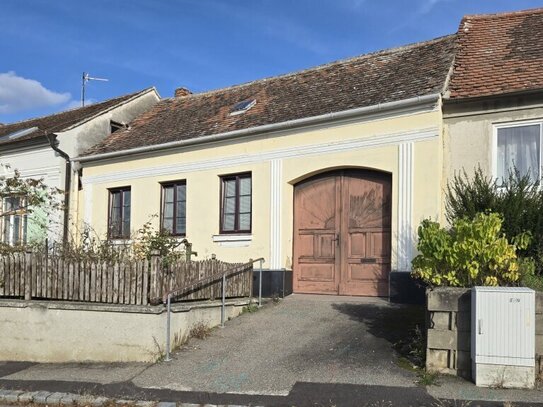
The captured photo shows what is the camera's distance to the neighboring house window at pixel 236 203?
13.0 meters

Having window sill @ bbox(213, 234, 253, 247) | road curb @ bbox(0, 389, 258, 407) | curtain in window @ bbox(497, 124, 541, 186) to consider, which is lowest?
road curb @ bbox(0, 389, 258, 407)

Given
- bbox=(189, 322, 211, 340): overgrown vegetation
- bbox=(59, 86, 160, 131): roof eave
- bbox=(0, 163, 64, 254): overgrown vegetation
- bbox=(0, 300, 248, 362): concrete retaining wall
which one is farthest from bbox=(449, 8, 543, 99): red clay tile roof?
bbox=(59, 86, 160, 131): roof eave

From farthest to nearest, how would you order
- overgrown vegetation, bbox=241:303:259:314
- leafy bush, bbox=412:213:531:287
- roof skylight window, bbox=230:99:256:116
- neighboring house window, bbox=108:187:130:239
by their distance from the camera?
neighboring house window, bbox=108:187:130:239
roof skylight window, bbox=230:99:256:116
overgrown vegetation, bbox=241:303:259:314
leafy bush, bbox=412:213:531:287

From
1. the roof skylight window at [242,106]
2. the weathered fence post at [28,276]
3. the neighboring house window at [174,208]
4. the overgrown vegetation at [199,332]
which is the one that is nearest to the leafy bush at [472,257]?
the overgrown vegetation at [199,332]

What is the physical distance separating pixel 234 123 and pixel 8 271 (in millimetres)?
6122

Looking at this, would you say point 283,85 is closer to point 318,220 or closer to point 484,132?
point 318,220

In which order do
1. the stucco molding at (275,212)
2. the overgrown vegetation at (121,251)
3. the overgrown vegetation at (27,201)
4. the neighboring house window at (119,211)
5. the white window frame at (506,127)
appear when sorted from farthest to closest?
1. the neighboring house window at (119,211)
2. the overgrown vegetation at (27,201)
3. the stucco molding at (275,212)
4. the white window frame at (506,127)
5. the overgrown vegetation at (121,251)

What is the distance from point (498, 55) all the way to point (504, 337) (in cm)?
718

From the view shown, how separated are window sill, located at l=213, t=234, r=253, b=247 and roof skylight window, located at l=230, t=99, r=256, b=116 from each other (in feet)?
10.7

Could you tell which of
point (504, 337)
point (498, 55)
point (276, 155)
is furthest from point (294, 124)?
point (504, 337)

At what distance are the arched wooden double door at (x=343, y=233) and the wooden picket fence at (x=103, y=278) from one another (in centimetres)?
237

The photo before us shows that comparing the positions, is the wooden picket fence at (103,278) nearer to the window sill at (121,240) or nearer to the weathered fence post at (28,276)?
the weathered fence post at (28,276)

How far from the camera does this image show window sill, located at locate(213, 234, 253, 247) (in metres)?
12.7

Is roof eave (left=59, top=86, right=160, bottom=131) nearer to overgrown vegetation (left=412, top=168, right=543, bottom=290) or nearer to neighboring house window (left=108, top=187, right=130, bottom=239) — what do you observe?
neighboring house window (left=108, top=187, right=130, bottom=239)
